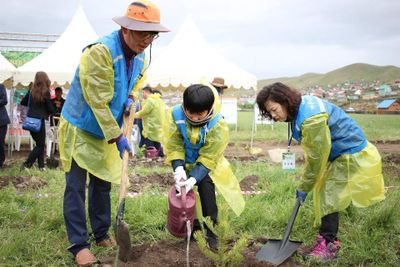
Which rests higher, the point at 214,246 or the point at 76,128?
the point at 76,128

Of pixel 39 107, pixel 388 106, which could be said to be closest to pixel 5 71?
pixel 39 107

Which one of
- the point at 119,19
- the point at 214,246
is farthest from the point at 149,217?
the point at 119,19

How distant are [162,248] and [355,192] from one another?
149 cm

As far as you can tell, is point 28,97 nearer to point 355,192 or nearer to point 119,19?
point 119,19

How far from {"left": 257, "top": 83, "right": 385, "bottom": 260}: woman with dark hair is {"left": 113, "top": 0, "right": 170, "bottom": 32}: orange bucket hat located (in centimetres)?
87

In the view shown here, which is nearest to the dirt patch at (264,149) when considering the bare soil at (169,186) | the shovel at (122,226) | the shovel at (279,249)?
the bare soil at (169,186)

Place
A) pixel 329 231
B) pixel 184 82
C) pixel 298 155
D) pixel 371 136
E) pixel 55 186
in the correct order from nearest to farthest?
pixel 329 231
pixel 55 186
pixel 298 155
pixel 184 82
pixel 371 136

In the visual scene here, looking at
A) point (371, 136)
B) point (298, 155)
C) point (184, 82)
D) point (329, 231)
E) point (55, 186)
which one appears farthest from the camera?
point (371, 136)

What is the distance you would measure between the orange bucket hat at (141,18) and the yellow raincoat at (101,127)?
0.23 meters

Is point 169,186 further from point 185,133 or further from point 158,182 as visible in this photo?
point 185,133

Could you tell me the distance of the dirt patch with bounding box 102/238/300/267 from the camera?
291 cm

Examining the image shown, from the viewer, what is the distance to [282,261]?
3.01 metres

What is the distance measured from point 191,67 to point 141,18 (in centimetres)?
785

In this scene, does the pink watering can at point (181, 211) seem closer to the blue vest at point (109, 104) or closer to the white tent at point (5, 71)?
the blue vest at point (109, 104)
